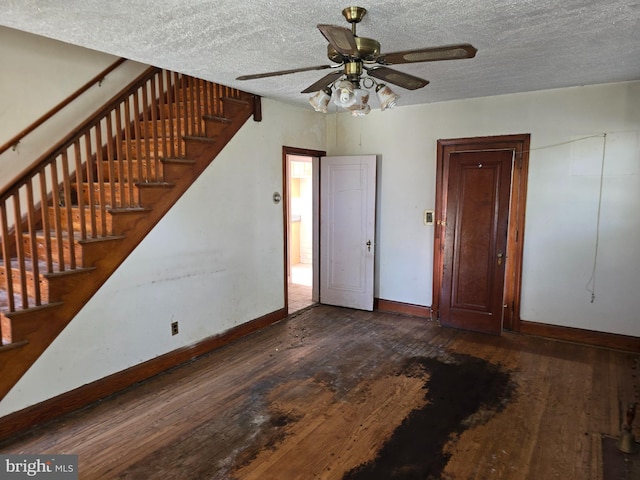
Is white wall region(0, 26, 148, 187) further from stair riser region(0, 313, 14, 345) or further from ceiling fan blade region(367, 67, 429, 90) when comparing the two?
ceiling fan blade region(367, 67, 429, 90)

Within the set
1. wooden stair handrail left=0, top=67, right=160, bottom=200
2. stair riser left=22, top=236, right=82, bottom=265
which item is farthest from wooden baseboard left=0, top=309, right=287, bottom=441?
wooden stair handrail left=0, top=67, right=160, bottom=200

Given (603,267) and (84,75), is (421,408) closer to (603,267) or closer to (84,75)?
(603,267)

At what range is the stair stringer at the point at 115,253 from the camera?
2.58 m

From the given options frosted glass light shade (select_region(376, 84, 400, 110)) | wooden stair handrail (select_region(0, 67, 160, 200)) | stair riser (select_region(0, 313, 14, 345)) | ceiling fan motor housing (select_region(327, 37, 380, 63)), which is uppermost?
ceiling fan motor housing (select_region(327, 37, 380, 63))

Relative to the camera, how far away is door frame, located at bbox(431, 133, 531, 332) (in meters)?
4.26

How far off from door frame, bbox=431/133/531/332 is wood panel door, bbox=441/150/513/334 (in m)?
0.08

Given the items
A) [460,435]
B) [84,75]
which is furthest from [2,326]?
[460,435]

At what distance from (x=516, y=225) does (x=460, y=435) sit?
2533mm

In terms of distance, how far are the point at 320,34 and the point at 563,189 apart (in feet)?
9.89

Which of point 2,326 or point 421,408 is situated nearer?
point 2,326

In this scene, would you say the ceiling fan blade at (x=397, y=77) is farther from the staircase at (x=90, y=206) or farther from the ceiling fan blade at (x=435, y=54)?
the staircase at (x=90, y=206)

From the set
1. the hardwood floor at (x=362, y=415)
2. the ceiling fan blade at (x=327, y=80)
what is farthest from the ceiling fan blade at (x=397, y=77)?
the hardwood floor at (x=362, y=415)

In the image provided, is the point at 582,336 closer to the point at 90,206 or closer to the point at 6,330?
the point at 90,206

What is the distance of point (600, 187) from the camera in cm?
390
